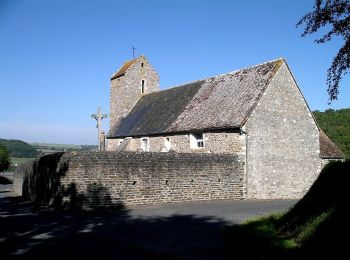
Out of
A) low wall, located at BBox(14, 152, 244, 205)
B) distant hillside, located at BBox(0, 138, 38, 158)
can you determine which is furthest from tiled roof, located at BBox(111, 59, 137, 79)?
distant hillside, located at BBox(0, 138, 38, 158)

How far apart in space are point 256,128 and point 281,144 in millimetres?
2074

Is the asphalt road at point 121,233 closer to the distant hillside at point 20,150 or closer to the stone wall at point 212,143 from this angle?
the stone wall at point 212,143

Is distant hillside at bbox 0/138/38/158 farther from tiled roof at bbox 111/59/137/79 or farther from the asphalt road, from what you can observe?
the asphalt road

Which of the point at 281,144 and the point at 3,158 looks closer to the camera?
the point at 281,144

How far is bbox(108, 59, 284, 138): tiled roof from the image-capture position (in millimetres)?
23203

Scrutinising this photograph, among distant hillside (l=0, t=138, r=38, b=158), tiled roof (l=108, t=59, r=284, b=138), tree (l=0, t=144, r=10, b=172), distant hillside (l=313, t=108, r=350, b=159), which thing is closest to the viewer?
tiled roof (l=108, t=59, r=284, b=138)

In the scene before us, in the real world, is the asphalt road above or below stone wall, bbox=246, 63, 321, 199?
below

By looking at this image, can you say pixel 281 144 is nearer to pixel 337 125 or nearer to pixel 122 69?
pixel 337 125

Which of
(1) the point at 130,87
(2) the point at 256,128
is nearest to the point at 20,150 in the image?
(1) the point at 130,87

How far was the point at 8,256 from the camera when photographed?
316 inches

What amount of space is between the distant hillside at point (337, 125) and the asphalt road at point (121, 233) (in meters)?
21.4

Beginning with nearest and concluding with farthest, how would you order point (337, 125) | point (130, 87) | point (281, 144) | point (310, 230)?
point (310, 230) < point (281, 144) < point (130, 87) < point (337, 125)

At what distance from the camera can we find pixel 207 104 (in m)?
26.2

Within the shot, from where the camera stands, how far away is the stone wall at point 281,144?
73.2 feet
